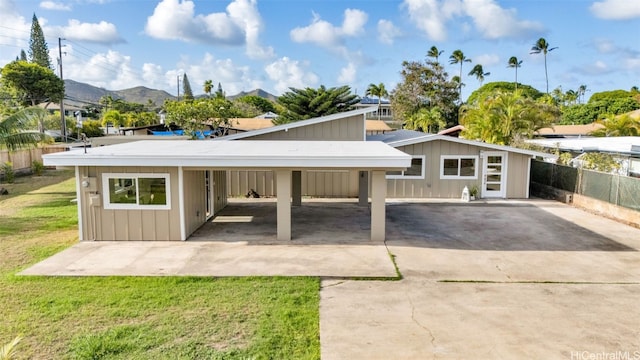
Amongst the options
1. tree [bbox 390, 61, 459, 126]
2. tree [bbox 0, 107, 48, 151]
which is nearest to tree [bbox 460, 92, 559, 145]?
tree [bbox 0, 107, 48, 151]

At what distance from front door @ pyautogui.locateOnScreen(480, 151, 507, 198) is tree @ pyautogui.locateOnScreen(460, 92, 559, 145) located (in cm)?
432

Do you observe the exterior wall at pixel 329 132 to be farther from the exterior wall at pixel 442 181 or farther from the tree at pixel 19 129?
the tree at pixel 19 129

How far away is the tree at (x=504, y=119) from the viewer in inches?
818

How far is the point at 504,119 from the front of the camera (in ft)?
69.2

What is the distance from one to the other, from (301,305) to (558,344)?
10.9 ft

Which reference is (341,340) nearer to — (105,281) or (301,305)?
(301,305)

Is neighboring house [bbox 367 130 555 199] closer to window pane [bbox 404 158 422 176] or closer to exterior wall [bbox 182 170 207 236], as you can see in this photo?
window pane [bbox 404 158 422 176]

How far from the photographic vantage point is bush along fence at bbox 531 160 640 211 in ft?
40.7

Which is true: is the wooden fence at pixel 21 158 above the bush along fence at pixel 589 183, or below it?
above

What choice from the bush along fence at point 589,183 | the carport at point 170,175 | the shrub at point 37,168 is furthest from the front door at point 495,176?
the shrub at point 37,168

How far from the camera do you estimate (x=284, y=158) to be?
9.51m

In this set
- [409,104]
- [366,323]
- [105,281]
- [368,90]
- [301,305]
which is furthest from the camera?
[368,90]

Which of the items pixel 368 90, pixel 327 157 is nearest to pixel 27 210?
pixel 327 157

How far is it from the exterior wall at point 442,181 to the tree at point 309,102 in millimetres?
19379
